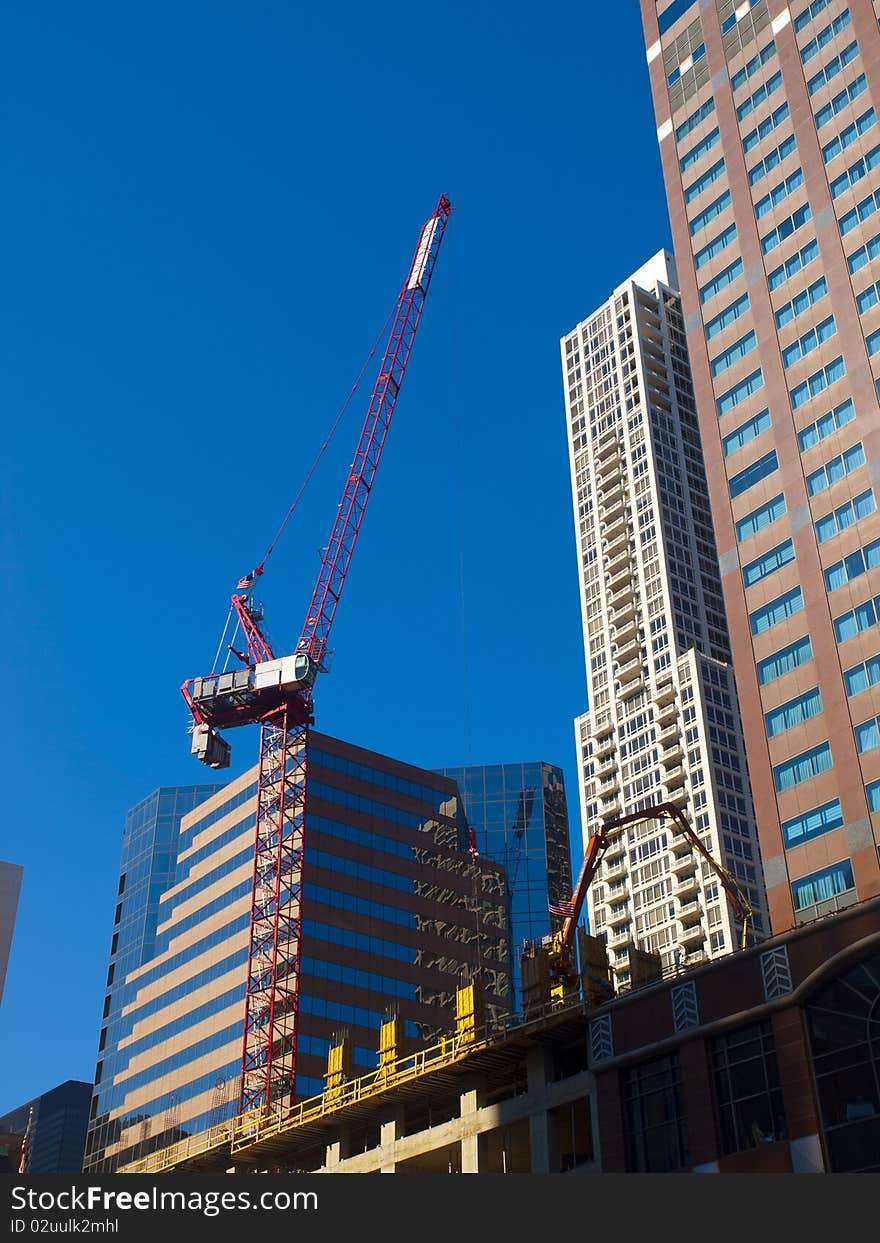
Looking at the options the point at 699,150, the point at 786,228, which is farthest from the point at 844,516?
the point at 699,150

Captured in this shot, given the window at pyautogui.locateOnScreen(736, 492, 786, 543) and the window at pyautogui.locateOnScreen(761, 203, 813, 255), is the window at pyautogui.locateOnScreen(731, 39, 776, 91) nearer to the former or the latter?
the window at pyautogui.locateOnScreen(761, 203, 813, 255)

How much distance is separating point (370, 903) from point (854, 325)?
76.2 meters

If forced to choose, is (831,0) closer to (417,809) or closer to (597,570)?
(417,809)

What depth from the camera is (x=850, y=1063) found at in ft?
186

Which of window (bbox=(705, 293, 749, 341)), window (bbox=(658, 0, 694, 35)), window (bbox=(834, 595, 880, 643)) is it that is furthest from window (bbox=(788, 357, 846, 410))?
window (bbox=(658, 0, 694, 35))

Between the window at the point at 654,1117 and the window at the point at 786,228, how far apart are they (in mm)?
50308

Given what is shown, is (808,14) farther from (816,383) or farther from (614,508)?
(614,508)

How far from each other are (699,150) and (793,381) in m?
24.3

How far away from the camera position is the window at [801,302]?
8362 centimetres

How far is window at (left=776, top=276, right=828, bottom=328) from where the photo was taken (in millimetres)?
83625

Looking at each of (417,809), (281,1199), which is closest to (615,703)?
(417,809)

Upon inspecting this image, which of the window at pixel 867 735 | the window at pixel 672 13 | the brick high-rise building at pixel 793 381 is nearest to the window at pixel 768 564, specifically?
the brick high-rise building at pixel 793 381

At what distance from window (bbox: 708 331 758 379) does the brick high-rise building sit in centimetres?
10

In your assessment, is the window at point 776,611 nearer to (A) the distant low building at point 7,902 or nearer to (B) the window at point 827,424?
(B) the window at point 827,424
